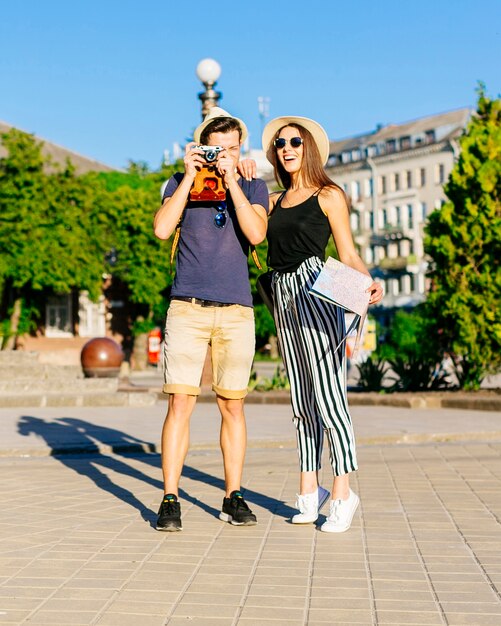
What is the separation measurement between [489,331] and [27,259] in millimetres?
23759

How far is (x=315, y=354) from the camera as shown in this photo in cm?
612

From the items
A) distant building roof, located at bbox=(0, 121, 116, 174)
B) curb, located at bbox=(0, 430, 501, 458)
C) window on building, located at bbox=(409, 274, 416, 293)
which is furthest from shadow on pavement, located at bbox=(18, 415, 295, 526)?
window on building, located at bbox=(409, 274, 416, 293)

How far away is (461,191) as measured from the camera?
18016 mm

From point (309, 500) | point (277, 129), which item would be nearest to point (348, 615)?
point (309, 500)

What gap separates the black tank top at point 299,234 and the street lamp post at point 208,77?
1263 cm

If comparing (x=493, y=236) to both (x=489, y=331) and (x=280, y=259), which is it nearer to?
(x=489, y=331)

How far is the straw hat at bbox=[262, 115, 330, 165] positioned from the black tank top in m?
0.33

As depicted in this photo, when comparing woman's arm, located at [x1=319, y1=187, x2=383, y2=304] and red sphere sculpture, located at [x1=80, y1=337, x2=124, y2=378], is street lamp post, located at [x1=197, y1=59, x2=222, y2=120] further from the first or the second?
woman's arm, located at [x1=319, y1=187, x2=383, y2=304]

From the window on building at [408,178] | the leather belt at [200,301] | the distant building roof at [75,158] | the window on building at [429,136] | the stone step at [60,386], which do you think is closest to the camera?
the leather belt at [200,301]

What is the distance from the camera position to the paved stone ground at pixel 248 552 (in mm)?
4254

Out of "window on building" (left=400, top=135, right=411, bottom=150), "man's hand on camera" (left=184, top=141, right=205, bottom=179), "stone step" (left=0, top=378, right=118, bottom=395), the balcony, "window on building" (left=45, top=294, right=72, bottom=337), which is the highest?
"window on building" (left=400, top=135, right=411, bottom=150)

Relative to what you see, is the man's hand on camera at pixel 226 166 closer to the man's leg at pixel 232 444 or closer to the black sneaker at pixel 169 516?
the man's leg at pixel 232 444

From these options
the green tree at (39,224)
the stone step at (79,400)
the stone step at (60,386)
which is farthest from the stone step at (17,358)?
the green tree at (39,224)

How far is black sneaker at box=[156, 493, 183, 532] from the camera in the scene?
593cm
